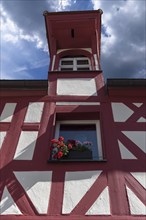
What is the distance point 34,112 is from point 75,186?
82.2 inches

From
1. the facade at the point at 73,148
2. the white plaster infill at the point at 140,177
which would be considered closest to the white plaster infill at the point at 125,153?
the facade at the point at 73,148

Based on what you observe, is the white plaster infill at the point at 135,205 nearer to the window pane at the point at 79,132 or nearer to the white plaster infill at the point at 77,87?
the window pane at the point at 79,132

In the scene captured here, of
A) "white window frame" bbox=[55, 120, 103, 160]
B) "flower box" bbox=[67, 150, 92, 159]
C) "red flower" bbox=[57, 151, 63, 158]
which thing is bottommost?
"red flower" bbox=[57, 151, 63, 158]

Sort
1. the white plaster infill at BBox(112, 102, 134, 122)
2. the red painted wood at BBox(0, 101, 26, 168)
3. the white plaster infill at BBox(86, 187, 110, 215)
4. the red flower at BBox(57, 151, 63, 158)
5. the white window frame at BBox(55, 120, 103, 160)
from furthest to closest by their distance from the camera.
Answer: the white plaster infill at BBox(112, 102, 134, 122) < the white window frame at BBox(55, 120, 103, 160) < the red painted wood at BBox(0, 101, 26, 168) < the red flower at BBox(57, 151, 63, 158) < the white plaster infill at BBox(86, 187, 110, 215)

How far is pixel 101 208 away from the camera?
13.2 feet

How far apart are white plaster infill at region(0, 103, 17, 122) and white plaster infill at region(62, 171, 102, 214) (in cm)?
197

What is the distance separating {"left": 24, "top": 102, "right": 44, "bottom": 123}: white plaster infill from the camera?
554cm

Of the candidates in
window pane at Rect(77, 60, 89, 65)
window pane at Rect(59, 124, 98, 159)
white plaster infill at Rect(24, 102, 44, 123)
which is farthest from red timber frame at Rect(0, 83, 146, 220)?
window pane at Rect(77, 60, 89, 65)

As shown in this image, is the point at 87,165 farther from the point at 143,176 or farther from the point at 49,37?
the point at 49,37

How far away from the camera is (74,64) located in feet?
26.9

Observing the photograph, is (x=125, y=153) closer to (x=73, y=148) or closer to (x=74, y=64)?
(x=73, y=148)

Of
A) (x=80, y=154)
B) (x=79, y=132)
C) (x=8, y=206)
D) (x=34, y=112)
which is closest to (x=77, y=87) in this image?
(x=79, y=132)

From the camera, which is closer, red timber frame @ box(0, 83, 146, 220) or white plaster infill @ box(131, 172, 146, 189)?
red timber frame @ box(0, 83, 146, 220)

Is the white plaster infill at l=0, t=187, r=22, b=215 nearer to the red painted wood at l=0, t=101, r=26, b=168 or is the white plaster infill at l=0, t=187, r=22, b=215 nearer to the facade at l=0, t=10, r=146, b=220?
the facade at l=0, t=10, r=146, b=220
